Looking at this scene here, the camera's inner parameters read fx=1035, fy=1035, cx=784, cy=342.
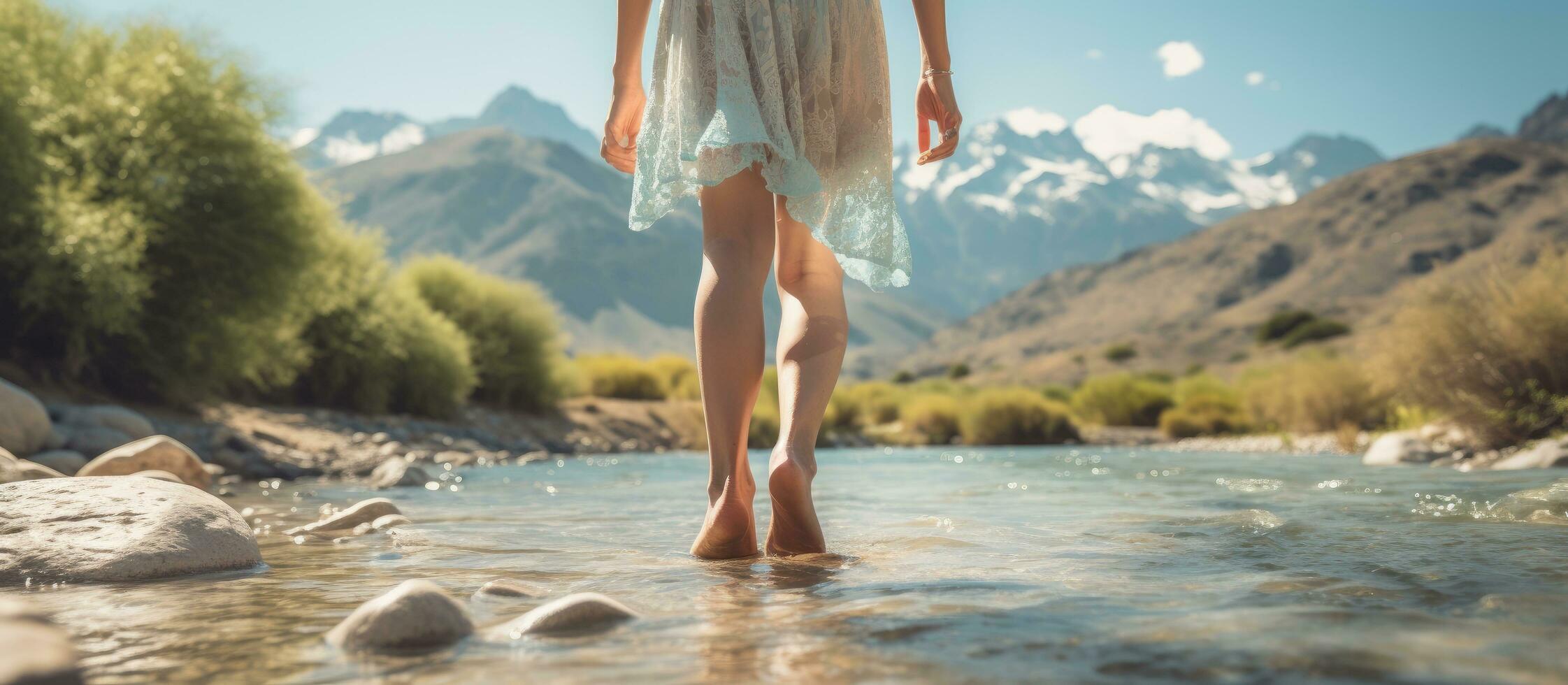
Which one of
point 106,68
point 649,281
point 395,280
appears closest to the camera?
point 106,68

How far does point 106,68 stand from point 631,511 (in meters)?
8.12

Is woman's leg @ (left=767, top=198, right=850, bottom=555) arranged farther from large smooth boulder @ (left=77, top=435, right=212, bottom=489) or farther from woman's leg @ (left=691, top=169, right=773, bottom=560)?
large smooth boulder @ (left=77, top=435, right=212, bottom=489)

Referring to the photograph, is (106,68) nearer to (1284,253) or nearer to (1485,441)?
(1485,441)

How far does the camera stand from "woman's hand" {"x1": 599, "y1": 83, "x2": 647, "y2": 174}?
2.81 m

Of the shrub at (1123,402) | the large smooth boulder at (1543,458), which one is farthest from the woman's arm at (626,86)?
the shrub at (1123,402)

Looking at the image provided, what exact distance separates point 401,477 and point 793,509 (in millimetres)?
4801

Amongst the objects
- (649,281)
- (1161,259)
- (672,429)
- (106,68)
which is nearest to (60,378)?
(106,68)

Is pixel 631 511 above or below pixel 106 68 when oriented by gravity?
below

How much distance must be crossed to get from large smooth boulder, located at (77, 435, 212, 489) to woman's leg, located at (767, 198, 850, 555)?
3239 mm

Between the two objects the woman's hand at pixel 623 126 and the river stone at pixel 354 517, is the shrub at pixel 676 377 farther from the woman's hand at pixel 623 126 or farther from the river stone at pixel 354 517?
the woman's hand at pixel 623 126

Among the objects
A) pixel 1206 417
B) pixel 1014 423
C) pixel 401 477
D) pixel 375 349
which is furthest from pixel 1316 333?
pixel 401 477

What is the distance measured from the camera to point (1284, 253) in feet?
237

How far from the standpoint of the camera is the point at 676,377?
71.0 ft

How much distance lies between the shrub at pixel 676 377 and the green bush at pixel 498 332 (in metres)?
3.28
